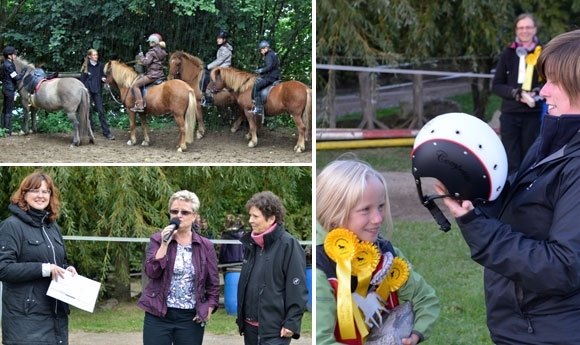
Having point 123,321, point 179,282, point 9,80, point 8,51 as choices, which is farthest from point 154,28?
point 123,321

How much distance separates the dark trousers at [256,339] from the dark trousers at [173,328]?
0.29m

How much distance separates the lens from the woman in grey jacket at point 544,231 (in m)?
2.36

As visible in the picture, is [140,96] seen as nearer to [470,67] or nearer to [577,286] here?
[577,286]

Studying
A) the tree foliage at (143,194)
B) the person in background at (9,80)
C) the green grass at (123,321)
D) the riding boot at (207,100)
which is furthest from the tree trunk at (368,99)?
the person in background at (9,80)

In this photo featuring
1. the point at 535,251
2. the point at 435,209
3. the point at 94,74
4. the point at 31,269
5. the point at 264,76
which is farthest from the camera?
the point at 94,74

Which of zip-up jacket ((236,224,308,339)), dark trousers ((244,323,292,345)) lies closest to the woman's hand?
zip-up jacket ((236,224,308,339))

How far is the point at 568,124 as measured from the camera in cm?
247

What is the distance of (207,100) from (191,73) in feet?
0.97

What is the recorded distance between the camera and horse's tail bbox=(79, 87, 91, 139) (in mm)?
7277

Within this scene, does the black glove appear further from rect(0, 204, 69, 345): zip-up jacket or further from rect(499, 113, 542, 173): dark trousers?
rect(0, 204, 69, 345): zip-up jacket

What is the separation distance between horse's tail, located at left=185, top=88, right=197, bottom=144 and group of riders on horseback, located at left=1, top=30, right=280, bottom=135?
0.37ft

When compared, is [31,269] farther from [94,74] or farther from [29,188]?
[94,74]

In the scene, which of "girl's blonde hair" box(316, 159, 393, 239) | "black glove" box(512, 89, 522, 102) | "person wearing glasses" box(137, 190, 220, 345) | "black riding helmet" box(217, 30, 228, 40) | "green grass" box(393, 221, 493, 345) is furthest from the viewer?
"black glove" box(512, 89, 522, 102)

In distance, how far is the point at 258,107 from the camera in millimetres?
7227
